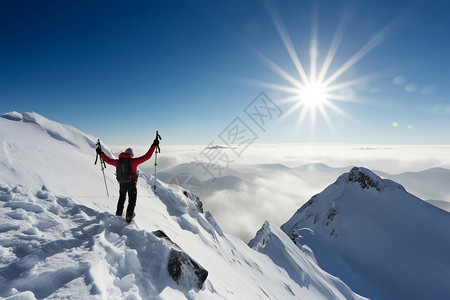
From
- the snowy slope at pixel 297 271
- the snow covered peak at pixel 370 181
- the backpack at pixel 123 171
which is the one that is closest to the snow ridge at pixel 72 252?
the backpack at pixel 123 171

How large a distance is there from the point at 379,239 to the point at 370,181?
89.3ft

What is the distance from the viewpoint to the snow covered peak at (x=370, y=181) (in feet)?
274

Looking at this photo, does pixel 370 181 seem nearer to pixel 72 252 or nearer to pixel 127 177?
pixel 127 177

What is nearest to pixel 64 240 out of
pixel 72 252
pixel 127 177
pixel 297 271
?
pixel 72 252

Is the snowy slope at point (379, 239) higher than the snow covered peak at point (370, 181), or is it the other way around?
the snow covered peak at point (370, 181)

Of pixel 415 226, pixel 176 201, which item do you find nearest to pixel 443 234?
pixel 415 226

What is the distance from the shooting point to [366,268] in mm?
56781

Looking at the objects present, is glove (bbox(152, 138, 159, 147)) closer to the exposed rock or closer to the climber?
the climber

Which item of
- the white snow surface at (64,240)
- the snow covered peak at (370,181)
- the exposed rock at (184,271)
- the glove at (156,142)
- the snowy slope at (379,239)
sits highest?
the snow covered peak at (370,181)

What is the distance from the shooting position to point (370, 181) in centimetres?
8500

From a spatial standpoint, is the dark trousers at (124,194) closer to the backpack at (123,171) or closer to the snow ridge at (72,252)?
the backpack at (123,171)

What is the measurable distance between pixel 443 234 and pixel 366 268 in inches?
1314

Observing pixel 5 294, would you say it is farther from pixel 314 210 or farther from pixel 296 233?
pixel 314 210

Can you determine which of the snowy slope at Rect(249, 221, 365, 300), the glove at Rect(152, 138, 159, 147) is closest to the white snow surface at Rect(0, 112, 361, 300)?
the glove at Rect(152, 138, 159, 147)
